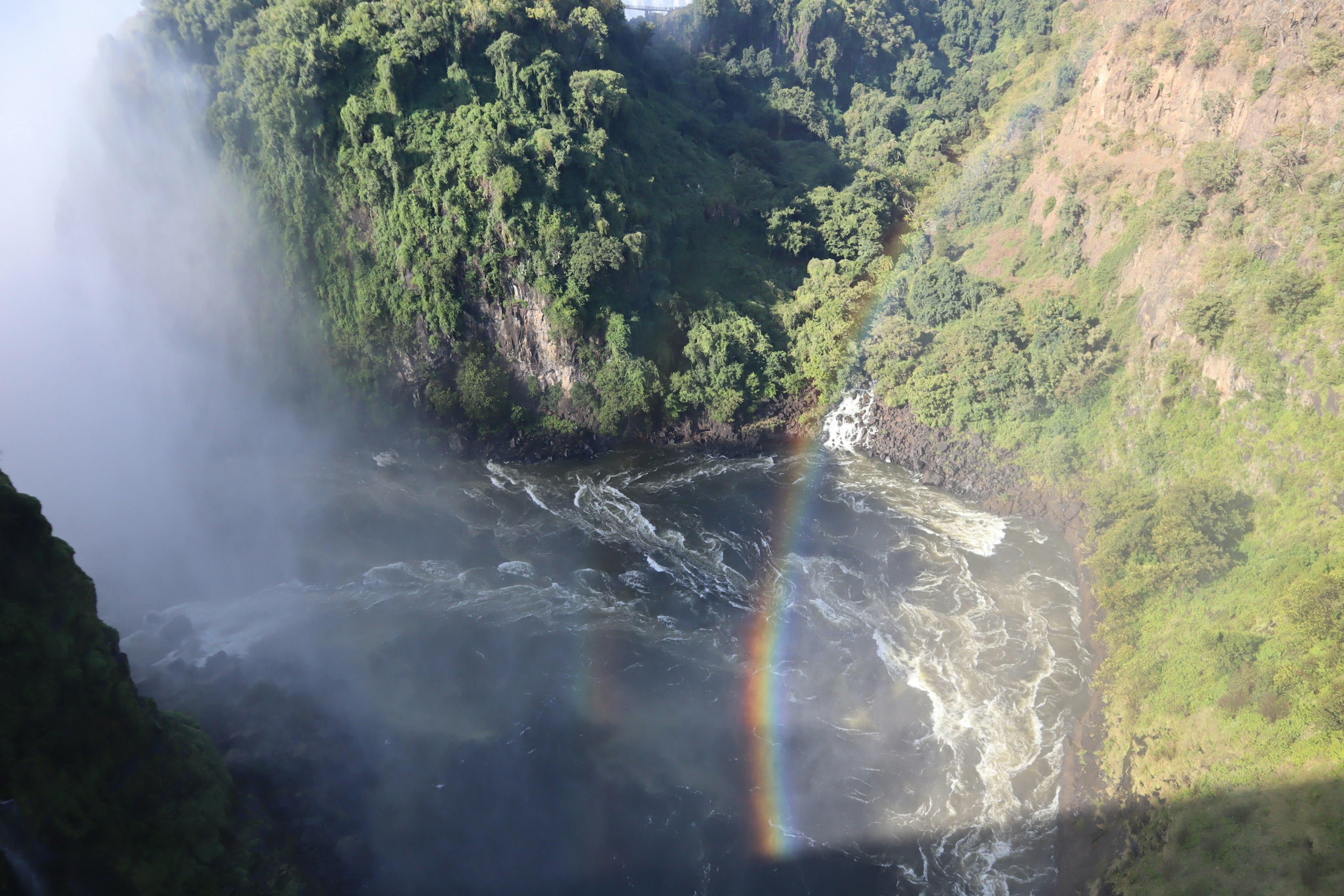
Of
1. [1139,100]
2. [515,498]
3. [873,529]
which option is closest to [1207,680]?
[873,529]

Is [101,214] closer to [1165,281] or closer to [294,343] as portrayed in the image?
[294,343]

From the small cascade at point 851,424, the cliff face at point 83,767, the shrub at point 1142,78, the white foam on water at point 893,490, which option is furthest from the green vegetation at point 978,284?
the cliff face at point 83,767

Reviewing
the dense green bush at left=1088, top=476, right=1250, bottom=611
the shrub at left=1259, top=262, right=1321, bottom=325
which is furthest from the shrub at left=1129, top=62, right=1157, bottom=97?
the dense green bush at left=1088, top=476, right=1250, bottom=611

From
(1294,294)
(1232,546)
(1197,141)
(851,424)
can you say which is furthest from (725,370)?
(1197,141)

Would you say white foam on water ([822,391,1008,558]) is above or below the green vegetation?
below

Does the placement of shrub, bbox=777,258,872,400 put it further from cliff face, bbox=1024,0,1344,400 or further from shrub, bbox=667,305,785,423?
cliff face, bbox=1024,0,1344,400

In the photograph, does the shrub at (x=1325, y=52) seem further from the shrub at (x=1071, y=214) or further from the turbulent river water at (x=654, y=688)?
the turbulent river water at (x=654, y=688)
